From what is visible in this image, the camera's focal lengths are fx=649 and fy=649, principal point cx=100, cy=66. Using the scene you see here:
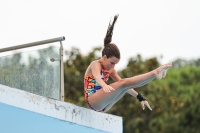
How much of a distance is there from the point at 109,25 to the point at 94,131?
174 cm

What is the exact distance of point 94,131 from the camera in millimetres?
9508

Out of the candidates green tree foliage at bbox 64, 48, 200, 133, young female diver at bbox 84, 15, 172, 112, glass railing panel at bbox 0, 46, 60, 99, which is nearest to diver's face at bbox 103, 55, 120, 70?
young female diver at bbox 84, 15, 172, 112

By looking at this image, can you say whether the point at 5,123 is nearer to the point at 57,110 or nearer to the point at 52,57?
the point at 57,110

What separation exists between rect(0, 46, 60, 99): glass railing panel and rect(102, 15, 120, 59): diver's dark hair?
841 millimetres

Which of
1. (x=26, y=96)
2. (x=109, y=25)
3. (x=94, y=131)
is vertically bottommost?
(x=94, y=131)

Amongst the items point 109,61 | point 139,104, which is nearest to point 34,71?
point 109,61

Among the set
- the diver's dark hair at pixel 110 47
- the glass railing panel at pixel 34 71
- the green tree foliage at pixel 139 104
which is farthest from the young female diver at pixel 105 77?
the green tree foliage at pixel 139 104

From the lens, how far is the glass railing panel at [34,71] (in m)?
9.27

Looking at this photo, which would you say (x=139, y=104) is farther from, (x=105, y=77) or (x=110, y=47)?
(x=110, y=47)

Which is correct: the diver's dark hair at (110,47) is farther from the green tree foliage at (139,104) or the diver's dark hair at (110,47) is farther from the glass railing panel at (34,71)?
the green tree foliage at (139,104)

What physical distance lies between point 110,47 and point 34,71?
1.28m

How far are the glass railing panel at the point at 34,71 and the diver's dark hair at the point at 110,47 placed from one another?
0.84 meters

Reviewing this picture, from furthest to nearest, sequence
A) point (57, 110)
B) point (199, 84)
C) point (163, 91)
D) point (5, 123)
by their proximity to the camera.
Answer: point (199, 84) < point (163, 91) < point (57, 110) < point (5, 123)

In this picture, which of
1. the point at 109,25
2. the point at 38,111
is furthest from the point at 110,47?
the point at 38,111
